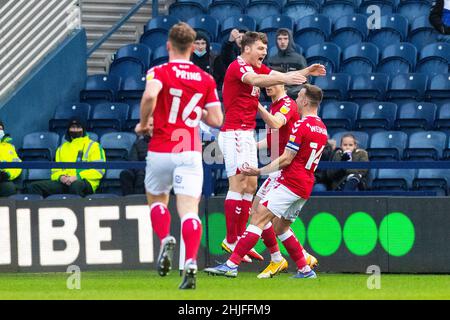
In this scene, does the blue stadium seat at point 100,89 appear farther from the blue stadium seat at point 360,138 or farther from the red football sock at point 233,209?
the red football sock at point 233,209

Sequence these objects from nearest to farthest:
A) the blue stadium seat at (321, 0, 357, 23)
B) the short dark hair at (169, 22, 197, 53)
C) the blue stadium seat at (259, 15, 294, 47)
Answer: the short dark hair at (169, 22, 197, 53)
the blue stadium seat at (259, 15, 294, 47)
the blue stadium seat at (321, 0, 357, 23)

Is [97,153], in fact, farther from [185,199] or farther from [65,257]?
[185,199]

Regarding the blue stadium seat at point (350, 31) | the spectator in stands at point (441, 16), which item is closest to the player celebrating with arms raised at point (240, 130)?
the spectator in stands at point (441, 16)

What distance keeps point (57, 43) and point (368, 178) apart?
5999mm

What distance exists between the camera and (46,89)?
1830 centimetres

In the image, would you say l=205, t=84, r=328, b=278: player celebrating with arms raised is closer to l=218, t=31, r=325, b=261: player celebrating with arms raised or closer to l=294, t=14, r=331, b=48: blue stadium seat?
l=218, t=31, r=325, b=261: player celebrating with arms raised

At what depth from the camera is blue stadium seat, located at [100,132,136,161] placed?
1658cm

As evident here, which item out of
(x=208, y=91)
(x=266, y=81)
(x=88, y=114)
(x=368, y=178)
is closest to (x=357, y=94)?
(x=368, y=178)

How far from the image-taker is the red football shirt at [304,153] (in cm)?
1214

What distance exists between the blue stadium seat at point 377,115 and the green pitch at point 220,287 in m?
3.71

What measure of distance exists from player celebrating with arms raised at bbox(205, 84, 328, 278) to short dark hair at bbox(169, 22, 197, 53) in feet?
7.51

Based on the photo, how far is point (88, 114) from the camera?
1795 cm

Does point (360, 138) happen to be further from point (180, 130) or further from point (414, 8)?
point (180, 130)

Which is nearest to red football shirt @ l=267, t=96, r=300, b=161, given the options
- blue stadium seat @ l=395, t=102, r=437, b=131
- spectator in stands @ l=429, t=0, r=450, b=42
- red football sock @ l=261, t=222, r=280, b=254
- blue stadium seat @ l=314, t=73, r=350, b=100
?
red football sock @ l=261, t=222, r=280, b=254
